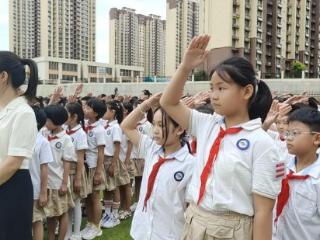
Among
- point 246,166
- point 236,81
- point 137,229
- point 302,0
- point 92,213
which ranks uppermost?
point 302,0

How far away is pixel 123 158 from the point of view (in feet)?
17.1

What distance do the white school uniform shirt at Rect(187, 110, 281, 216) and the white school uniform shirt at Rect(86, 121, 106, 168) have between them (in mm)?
2849

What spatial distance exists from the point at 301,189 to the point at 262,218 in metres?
0.75

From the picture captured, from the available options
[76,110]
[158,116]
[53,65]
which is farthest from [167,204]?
[53,65]

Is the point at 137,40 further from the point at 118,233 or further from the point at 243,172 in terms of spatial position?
the point at 243,172

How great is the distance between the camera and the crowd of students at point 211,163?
1693 mm

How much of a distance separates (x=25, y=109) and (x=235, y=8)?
4632 centimetres

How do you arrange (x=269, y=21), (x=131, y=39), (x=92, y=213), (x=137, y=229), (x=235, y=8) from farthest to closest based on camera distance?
(x=131, y=39) < (x=269, y=21) < (x=235, y=8) < (x=92, y=213) < (x=137, y=229)

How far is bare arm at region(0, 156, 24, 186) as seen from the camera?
6.59 ft

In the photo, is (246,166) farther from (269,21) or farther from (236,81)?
(269,21)

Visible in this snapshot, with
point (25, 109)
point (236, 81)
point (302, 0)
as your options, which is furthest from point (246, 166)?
point (302, 0)

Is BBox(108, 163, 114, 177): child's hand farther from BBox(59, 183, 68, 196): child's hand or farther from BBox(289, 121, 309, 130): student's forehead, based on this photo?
BBox(289, 121, 309, 130): student's forehead

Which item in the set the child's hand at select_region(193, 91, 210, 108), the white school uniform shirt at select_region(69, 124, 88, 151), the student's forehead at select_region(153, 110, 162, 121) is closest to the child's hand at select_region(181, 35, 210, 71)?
the student's forehead at select_region(153, 110, 162, 121)

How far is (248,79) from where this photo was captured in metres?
1.77
